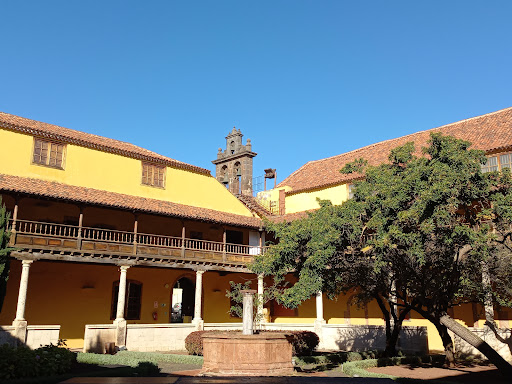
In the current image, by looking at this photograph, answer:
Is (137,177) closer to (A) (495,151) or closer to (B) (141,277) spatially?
(B) (141,277)

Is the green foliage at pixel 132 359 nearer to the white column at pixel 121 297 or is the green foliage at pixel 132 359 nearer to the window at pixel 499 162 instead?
the white column at pixel 121 297

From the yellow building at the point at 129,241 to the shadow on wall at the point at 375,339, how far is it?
0.15 feet

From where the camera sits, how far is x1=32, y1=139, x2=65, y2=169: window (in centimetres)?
2155

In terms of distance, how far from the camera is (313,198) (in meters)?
30.0

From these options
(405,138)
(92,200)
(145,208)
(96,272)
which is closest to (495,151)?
(405,138)

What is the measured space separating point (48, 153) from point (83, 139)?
2117mm

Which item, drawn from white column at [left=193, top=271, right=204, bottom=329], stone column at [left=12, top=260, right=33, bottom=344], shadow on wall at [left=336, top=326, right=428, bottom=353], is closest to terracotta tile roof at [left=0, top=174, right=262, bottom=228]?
stone column at [left=12, top=260, right=33, bottom=344]

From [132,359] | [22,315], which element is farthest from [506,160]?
[22,315]

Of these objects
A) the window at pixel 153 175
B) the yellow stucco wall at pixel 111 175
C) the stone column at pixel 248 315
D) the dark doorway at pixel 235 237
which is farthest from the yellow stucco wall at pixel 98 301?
the stone column at pixel 248 315

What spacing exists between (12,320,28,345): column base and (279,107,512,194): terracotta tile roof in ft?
57.1

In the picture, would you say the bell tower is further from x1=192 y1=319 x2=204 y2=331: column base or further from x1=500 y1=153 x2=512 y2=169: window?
x1=500 y1=153 x2=512 y2=169: window

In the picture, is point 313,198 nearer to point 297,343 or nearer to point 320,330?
point 320,330

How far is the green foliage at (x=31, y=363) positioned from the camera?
11.1 meters

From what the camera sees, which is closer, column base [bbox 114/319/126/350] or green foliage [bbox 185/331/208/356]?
green foliage [bbox 185/331/208/356]
